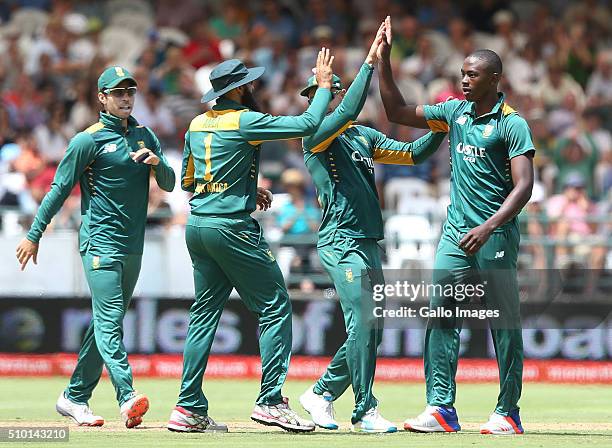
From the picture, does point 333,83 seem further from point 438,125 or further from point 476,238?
point 476,238

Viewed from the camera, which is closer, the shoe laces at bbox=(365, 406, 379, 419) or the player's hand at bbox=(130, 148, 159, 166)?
the shoe laces at bbox=(365, 406, 379, 419)

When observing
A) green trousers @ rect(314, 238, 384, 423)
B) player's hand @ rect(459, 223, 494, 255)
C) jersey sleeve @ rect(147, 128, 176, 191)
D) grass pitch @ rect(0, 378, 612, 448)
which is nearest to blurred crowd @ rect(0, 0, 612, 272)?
grass pitch @ rect(0, 378, 612, 448)

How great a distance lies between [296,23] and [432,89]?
273 centimetres

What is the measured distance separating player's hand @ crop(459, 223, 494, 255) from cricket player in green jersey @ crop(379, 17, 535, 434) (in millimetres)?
153

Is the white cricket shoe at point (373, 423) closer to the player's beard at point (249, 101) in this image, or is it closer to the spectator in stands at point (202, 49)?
the player's beard at point (249, 101)

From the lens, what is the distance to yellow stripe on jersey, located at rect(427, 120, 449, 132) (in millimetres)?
9641

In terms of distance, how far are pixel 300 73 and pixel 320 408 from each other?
32.6ft

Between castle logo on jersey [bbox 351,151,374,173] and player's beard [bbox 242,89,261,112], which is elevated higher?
player's beard [bbox 242,89,261,112]

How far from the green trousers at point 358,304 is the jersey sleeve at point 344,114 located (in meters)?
0.71

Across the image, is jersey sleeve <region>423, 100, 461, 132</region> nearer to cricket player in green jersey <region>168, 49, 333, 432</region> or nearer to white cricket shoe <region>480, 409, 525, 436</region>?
cricket player in green jersey <region>168, 49, 333, 432</region>

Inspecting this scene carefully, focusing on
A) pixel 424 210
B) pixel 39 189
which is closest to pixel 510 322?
pixel 424 210

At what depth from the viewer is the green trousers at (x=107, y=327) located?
9609 millimetres

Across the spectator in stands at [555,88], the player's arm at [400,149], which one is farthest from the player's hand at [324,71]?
the spectator in stands at [555,88]

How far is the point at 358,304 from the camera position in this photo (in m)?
9.55
